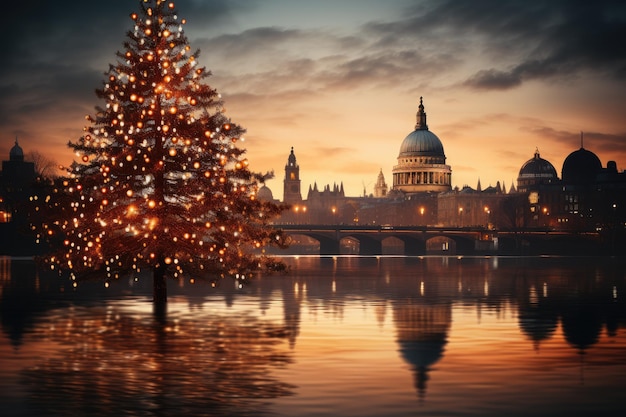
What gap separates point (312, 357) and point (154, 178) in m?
17.3

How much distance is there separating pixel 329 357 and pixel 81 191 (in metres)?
18.1

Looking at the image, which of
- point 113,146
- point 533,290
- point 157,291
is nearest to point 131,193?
point 113,146

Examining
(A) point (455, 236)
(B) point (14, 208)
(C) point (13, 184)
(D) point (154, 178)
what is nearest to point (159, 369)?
(D) point (154, 178)

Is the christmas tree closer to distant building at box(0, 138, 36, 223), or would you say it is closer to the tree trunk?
the tree trunk

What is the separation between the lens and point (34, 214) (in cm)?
4394

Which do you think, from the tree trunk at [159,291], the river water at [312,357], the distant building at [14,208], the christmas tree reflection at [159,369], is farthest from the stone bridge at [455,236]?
the christmas tree reflection at [159,369]

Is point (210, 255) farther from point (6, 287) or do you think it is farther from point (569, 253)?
point (569, 253)

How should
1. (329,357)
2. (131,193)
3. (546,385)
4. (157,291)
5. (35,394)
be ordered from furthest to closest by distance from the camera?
(157,291) → (131,193) → (329,357) → (546,385) → (35,394)

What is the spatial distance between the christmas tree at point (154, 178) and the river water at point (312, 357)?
278 cm

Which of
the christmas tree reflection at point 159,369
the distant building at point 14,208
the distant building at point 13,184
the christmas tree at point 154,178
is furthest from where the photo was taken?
the distant building at point 13,184

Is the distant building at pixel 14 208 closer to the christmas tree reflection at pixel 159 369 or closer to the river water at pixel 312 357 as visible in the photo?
the river water at pixel 312 357

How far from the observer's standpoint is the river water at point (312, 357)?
21.7 m

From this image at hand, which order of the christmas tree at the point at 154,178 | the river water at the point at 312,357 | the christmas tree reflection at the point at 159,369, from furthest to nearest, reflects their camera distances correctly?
the christmas tree at the point at 154,178 → the river water at the point at 312,357 → the christmas tree reflection at the point at 159,369

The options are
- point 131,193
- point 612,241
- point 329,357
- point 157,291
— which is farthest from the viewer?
point 612,241
